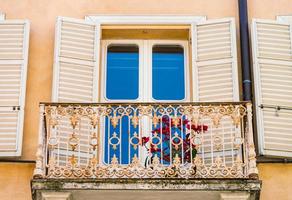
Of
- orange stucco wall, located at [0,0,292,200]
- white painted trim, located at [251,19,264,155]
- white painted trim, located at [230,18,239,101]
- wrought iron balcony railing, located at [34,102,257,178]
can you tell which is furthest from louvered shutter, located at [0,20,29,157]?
white painted trim, located at [251,19,264,155]

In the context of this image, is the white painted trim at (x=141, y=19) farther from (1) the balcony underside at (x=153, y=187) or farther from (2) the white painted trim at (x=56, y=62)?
(1) the balcony underside at (x=153, y=187)

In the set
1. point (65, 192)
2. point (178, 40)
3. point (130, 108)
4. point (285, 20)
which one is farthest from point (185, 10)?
point (65, 192)

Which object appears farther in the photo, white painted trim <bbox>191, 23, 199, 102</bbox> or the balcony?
white painted trim <bbox>191, 23, 199, 102</bbox>

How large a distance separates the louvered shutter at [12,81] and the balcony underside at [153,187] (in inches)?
50.7

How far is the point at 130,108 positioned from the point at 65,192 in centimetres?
141

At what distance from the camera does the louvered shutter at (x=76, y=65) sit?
13.8m

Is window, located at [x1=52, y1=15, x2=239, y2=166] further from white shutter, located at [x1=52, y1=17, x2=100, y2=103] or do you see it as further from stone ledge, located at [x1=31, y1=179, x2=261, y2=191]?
stone ledge, located at [x1=31, y1=179, x2=261, y2=191]

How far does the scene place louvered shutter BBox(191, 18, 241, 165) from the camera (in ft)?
43.9

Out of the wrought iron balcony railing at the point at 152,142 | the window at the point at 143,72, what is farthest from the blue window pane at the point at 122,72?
the wrought iron balcony railing at the point at 152,142

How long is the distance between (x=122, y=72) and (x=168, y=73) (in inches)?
25.0

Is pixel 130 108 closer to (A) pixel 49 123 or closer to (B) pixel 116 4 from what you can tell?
(A) pixel 49 123

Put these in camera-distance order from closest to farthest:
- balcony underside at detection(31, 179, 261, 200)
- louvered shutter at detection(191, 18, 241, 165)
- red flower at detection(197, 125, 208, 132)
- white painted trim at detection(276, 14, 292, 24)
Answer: balcony underside at detection(31, 179, 261, 200)
red flower at detection(197, 125, 208, 132)
louvered shutter at detection(191, 18, 241, 165)
white painted trim at detection(276, 14, 292, 24)

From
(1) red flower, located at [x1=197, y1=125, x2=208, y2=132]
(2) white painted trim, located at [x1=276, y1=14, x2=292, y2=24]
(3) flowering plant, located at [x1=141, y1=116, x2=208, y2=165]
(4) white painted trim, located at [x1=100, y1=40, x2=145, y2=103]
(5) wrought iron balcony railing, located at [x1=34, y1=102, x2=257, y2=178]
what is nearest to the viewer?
(5) wrought iron balcony railing, located at [x1=34, y1=102, x2=257, y2=178]

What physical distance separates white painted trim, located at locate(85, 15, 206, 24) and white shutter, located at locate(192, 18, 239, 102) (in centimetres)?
17
